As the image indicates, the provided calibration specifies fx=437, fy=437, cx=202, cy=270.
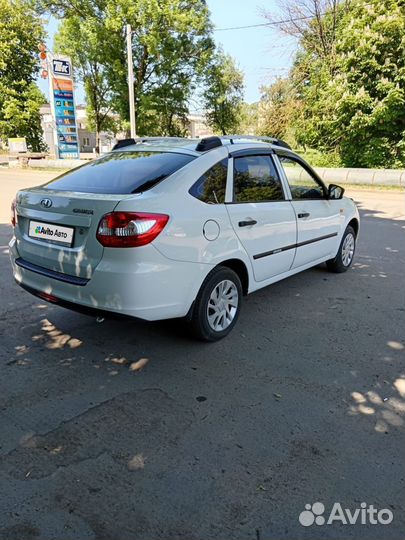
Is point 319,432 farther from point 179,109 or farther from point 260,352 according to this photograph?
point 179,109

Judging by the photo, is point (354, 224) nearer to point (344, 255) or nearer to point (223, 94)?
point (344, 255)

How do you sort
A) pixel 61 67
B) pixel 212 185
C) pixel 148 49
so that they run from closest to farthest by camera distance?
pixel 212 185 < pixel 61 67 < pixel 148 49

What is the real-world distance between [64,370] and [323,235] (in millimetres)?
3278

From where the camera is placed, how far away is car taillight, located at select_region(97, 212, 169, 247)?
3.05 meters

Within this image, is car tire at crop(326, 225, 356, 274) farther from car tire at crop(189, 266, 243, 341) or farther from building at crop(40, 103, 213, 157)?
building at crop(40, 103, 213, 157)

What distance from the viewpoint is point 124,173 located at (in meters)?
3.68

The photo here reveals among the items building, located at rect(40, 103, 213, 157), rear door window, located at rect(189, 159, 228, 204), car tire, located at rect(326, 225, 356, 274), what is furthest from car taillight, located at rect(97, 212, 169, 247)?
building, located at rect(40, 103, 213, 157)

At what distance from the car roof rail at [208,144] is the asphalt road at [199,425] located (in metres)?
1.63

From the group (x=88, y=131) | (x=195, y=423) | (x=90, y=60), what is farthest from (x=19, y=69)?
(x=195, y=423)

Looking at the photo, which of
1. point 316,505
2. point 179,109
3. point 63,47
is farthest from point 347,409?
point 63,47

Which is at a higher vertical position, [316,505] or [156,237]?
[156,237]

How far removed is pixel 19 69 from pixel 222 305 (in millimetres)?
37521

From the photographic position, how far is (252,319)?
4387 mm

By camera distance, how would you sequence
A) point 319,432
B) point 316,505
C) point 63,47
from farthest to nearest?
point 63,47 < point 319,432 < point 316,505
